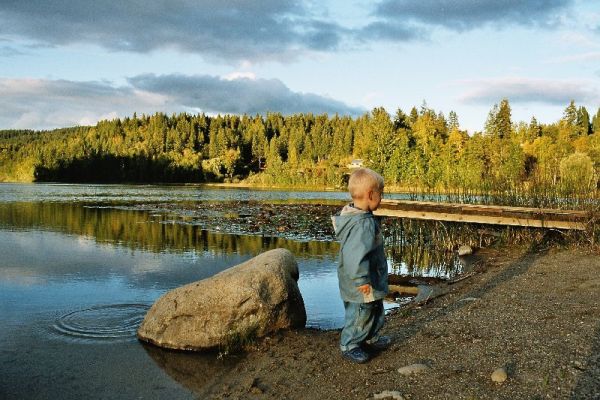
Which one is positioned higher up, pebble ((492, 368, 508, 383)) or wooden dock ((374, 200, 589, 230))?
wooden dock ((374, 200, 589, 230))

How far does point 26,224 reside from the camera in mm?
24359

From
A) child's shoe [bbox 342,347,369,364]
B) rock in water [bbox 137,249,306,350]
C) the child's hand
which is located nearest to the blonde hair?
the child's hand

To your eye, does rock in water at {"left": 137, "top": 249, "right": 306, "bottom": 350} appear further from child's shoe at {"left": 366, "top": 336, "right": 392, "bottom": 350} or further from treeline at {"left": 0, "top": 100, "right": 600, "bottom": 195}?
treeline at {"left": 0, "top": 100, "right": 600, "bottom": 195}

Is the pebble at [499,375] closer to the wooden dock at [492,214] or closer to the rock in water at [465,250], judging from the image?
the wooden dock at [492,214]

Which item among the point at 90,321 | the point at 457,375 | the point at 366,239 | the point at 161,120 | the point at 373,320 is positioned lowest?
the point at 90,321

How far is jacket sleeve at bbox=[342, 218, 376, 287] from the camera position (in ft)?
16.9

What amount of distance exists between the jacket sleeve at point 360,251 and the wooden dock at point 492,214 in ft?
33.3

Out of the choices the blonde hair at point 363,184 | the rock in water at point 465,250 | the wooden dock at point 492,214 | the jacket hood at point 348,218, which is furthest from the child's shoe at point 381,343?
the rock in water at point 465,250

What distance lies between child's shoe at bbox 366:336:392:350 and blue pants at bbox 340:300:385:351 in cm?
19

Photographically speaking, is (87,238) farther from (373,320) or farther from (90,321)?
(373,320)

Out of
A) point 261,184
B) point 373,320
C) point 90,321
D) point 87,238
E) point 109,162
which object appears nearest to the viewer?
point 373,320

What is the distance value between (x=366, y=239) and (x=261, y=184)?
101464mm

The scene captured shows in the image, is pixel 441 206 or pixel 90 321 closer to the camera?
pixel 90 321

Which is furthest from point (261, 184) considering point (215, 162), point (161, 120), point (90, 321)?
point (90, 321)
